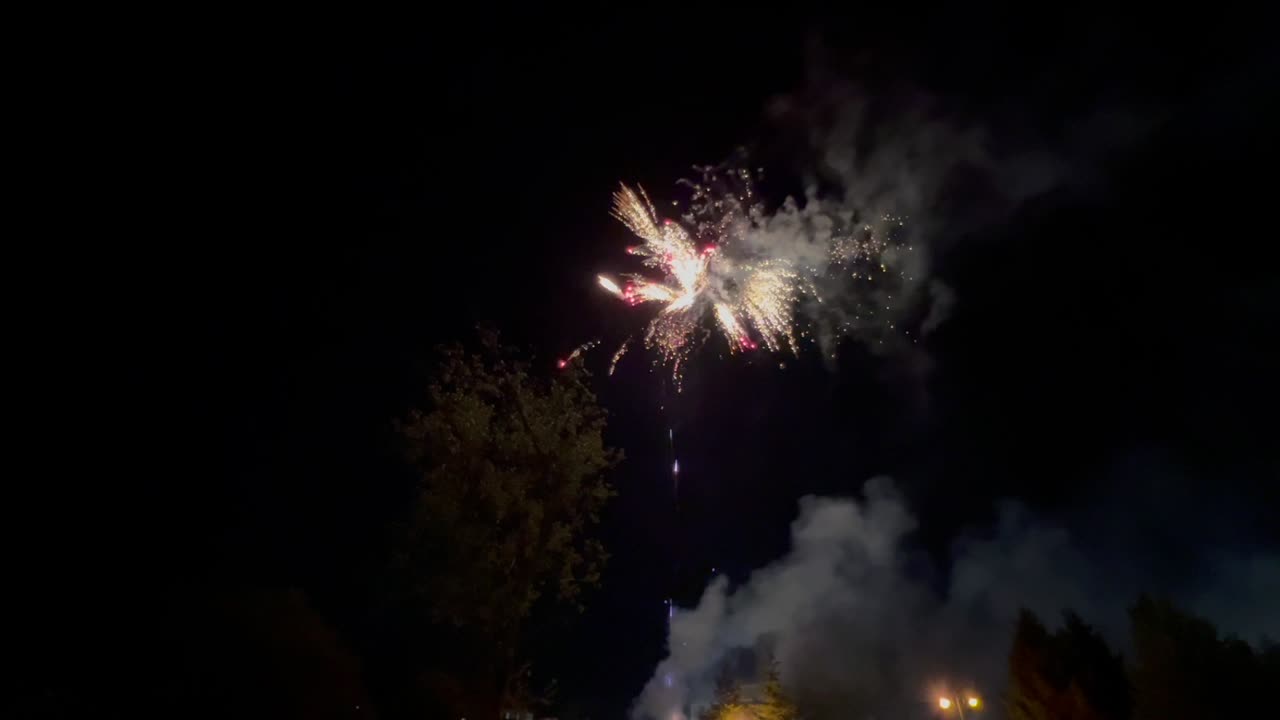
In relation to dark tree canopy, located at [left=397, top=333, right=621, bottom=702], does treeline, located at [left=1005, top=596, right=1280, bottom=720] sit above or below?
above

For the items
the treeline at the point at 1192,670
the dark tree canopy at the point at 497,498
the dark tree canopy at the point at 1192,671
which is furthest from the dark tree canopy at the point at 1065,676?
the dark tree canopy at the point at 1192,671

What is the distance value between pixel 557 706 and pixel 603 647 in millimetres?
7399

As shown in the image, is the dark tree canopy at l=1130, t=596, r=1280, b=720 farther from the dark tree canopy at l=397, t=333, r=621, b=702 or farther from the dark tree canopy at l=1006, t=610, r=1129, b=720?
the dark tree canopy at l=397, t=333, r=621, b=702

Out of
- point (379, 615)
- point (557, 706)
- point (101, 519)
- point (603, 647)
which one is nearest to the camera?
point (101, 519)

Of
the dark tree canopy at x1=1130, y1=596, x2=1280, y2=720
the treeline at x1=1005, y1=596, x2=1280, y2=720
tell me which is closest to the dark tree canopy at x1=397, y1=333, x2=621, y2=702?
the treeline at x1=1005, y1=596, x2=1280, y2=720

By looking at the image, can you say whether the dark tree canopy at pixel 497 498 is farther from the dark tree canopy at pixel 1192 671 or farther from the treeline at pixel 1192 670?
the dark tree canopy at pixel 1192 671

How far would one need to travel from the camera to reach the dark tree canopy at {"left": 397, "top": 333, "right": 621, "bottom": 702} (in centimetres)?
1930

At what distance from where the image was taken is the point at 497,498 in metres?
19.5

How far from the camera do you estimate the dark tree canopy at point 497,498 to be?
1930cm

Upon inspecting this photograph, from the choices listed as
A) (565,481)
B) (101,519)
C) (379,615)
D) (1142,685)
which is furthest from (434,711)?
(1142,685)

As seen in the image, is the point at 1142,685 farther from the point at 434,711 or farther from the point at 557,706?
the point at 434,711

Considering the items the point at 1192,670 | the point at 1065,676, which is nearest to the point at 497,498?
the point at 1065,676

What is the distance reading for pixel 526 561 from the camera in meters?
19.5

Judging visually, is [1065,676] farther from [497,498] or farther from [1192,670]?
[1192,670]
